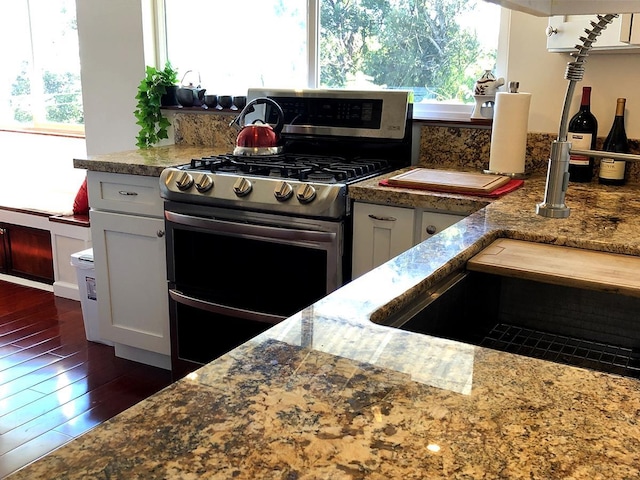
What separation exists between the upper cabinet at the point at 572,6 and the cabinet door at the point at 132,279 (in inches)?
68.4

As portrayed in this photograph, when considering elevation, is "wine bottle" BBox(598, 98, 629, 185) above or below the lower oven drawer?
above

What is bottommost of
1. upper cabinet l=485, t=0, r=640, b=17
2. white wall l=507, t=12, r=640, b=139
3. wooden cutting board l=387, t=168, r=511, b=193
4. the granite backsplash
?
wooden cutting board l=387, t=168, r=511, b=193

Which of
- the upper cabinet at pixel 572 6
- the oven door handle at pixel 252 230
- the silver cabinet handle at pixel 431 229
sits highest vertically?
the upper cabinet at pixel 572 6

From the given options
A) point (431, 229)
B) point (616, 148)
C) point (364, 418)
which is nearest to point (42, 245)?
point (431, 229)

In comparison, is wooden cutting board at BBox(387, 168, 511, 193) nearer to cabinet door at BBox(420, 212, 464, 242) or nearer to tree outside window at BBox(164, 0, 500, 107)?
cabinet door at BBox(420, 212, 464, 242)

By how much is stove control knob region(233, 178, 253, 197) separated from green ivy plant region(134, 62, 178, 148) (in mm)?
1058

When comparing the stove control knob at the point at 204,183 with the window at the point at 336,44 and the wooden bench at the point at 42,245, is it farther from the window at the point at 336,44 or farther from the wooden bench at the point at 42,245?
the wooden bench at the point at 42,245

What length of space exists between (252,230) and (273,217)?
0.10 meters

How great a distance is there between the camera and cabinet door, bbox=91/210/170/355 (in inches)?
109

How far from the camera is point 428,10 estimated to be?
2.77 m

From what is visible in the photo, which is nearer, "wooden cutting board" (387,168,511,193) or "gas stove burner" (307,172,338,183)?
"wooden cutting board" (387,168,511,193)

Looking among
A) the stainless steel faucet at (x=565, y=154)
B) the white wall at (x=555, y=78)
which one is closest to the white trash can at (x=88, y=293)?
the white wall at (x=555, y=78)

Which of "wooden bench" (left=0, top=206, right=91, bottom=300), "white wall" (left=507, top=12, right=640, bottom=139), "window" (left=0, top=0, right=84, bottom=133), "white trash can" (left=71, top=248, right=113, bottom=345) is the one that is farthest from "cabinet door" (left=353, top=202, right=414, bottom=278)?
"window" (left=0, top=0, right=84, bottom=133)

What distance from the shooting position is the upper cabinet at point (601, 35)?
2088 mm
